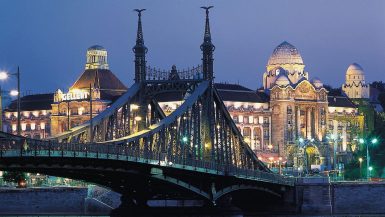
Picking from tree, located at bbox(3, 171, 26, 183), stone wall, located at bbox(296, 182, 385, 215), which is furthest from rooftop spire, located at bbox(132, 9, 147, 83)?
tree, located at bbox(3, 171, 26, 183)

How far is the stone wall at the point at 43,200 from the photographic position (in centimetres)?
14738

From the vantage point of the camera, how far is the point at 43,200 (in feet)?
488

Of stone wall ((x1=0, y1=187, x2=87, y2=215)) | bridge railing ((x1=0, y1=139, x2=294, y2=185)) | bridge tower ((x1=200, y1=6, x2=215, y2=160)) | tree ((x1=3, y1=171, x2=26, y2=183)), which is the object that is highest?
bridge tower ((x1=200, y1=6, x2=215, y2=160))

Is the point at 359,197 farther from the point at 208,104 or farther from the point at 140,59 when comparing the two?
the point at 140,59

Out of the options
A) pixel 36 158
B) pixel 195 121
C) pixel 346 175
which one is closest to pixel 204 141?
pixel 195 121

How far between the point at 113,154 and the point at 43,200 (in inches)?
2219

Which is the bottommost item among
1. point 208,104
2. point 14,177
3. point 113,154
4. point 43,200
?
point 43,200

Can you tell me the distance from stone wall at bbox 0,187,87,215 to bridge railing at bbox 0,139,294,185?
93.3 feet

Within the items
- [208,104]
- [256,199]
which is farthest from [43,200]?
[208,104]

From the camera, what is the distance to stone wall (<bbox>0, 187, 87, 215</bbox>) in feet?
484

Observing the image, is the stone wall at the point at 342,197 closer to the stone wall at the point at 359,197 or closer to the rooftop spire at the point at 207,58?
the stone wall at the point at 359,197

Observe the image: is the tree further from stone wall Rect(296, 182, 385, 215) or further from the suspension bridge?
stone wall Rect(296, 182, 385, 215)

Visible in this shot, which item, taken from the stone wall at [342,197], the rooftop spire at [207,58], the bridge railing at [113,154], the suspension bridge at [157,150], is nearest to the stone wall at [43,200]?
the suspension bridge at [157,150]

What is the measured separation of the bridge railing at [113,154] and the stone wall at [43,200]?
28426 mm
